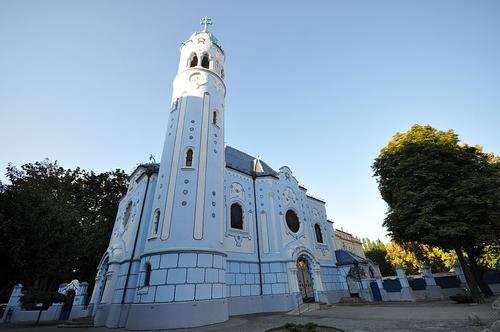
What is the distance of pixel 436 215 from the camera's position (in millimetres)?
15703

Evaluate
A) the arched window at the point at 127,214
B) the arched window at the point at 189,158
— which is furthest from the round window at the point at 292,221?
the arched window at the point at 127,214

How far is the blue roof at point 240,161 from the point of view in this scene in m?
22.3

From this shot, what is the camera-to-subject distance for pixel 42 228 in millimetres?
14711

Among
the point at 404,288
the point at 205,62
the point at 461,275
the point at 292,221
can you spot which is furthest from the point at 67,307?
the point at 461,275

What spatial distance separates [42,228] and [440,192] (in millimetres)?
25867

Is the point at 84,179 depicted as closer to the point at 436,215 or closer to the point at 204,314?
the point at 204,314

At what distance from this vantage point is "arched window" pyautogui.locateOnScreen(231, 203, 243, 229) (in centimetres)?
1911

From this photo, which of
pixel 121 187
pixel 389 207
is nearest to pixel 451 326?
pixel 389 207

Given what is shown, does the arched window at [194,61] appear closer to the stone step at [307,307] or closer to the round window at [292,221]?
the round window at [292,221]

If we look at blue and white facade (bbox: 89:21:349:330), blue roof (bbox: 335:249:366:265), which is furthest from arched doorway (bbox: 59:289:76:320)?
blue roof (bbox: 335:249:366:265)

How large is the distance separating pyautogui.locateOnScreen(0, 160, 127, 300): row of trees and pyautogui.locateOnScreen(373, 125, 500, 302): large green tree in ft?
77.6

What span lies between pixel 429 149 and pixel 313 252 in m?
12.7

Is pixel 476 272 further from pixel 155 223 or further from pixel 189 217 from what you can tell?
pixel 155 223

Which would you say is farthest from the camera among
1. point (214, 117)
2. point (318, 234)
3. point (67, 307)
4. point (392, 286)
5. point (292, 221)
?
point (318, 234)
